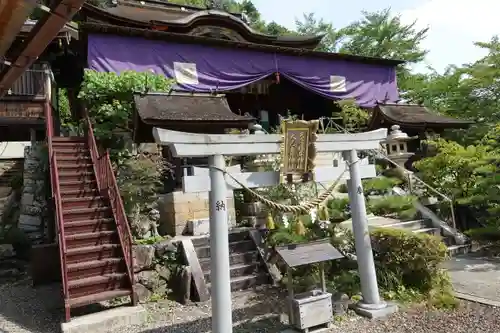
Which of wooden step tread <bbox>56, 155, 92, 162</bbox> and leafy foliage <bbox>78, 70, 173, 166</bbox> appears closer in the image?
wooden step tread <bbox>56, 155, 92, 162</bbox>

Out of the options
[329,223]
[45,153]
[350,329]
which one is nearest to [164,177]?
[45,153]

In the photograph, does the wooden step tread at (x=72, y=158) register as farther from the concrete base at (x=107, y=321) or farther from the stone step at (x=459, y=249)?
the stone step at (x=459, y=249)

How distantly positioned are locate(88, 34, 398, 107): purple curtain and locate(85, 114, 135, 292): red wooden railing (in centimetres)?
413

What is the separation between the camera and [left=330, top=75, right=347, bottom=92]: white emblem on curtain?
16547 millimetres

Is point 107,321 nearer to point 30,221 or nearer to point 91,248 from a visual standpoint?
point 91,248

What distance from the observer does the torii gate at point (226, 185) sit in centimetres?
488

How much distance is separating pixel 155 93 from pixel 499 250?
993 cm

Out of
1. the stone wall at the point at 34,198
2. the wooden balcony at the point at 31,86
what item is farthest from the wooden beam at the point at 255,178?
the wooden balcony at the point at 31,86

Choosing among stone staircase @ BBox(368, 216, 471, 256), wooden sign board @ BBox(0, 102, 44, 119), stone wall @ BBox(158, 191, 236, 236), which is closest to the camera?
stone wall @ BBox(158, 191, 236, 236)

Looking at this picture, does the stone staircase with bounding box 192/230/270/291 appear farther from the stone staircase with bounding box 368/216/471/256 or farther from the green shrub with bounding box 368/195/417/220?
the green shrub with bounding box 368/195/417/220

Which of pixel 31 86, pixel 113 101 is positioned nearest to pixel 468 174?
pixel 113 101

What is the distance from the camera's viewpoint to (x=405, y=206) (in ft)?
31.8

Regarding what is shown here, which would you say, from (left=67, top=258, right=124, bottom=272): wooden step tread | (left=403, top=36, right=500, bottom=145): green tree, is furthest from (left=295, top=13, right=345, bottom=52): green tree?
(left=67, top=258, right=124, bottom=272): wooden step tread

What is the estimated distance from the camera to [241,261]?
26.4ft
